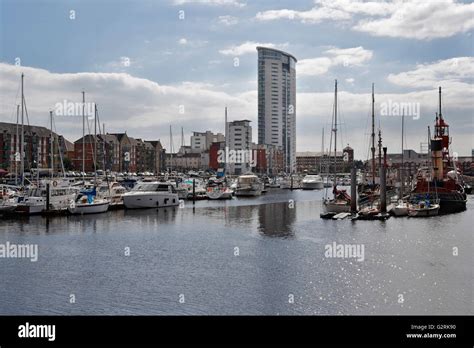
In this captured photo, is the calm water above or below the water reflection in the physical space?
above

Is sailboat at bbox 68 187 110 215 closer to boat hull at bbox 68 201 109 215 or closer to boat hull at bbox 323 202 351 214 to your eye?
boat hull at bbox 68 201 109 215

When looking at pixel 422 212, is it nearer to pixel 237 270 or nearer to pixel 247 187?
pixel 237 270

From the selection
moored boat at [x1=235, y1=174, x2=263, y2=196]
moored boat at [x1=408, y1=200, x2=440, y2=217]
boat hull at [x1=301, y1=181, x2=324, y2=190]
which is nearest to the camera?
moored boat at [x1=408, y1=200, x2=440, y2=217]

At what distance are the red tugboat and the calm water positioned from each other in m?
17.1

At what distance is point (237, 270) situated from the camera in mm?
28812

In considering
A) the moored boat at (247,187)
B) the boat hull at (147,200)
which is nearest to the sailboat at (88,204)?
the boat hull at (147,200)

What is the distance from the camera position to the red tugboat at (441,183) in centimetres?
6600

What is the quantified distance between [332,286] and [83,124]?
192 feet

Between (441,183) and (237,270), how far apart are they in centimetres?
5004

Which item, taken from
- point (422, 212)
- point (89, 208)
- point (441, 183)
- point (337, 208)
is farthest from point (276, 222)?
point (441, 183)

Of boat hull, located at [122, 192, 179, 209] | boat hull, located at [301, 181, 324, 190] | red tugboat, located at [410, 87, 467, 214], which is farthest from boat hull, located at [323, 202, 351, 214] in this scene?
boat hull, located at [301, 181, 324, 190]

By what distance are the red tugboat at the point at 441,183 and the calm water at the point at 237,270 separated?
672 inches

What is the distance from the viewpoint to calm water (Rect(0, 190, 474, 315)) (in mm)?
22141
